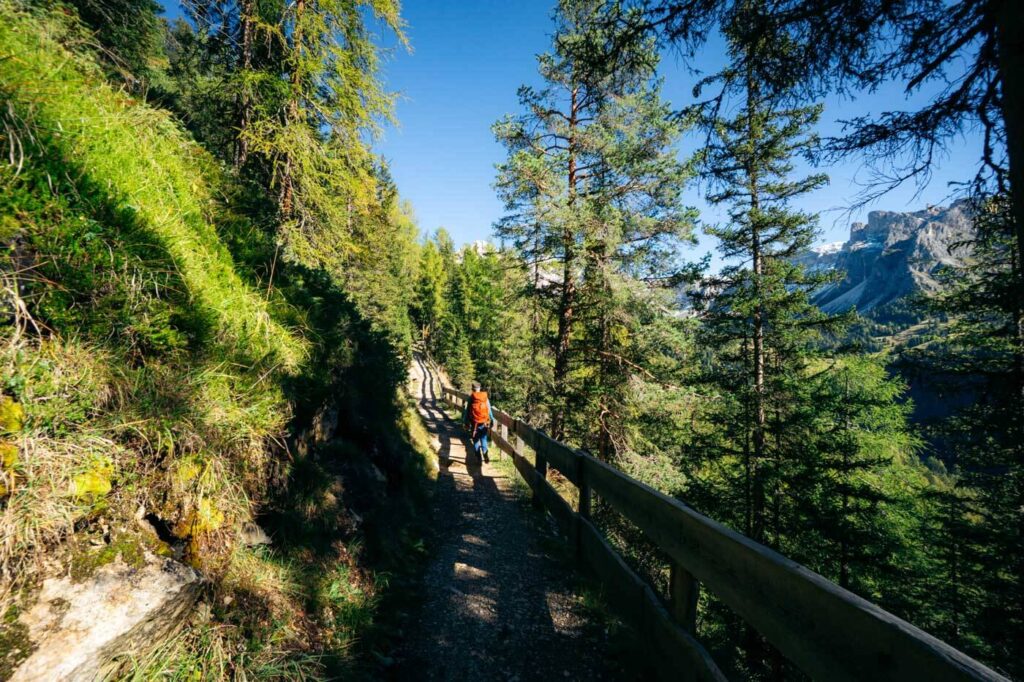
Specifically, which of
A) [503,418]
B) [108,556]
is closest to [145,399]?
[108,556]

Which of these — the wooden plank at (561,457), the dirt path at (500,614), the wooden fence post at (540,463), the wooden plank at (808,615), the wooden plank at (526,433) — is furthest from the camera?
the wooden plank at (526,433)

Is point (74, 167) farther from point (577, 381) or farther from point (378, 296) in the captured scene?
point (378, 296)

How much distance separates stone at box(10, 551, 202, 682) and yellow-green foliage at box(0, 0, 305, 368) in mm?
1956

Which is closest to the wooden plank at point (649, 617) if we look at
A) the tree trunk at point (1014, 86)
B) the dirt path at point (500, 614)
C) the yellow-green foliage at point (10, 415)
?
the dirt path at point (500, 614)

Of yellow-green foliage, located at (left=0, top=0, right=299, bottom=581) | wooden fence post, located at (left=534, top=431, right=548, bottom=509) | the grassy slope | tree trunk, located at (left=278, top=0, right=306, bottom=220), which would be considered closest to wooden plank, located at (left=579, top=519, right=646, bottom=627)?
wooden fence post, located at (left=534, top=431, right=548, bottom=509)

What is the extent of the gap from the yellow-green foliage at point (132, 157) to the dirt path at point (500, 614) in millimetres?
2760

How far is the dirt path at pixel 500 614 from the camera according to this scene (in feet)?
9.32

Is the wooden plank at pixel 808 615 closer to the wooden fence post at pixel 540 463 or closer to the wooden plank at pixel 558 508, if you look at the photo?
the wooden plank at pixel 558 508

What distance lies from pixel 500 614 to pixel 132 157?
5.17 m

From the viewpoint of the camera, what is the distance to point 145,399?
230 cm

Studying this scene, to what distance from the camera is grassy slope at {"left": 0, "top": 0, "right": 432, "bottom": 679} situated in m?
1.82

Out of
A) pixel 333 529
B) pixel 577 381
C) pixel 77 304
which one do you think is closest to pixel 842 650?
pixel 333 529

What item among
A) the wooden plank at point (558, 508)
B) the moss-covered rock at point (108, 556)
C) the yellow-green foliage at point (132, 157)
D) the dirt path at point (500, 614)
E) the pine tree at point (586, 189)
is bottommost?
the dirt path at point (500, 614)

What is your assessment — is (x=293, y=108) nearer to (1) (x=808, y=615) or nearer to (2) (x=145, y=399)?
(2) (x=145, y=399)
